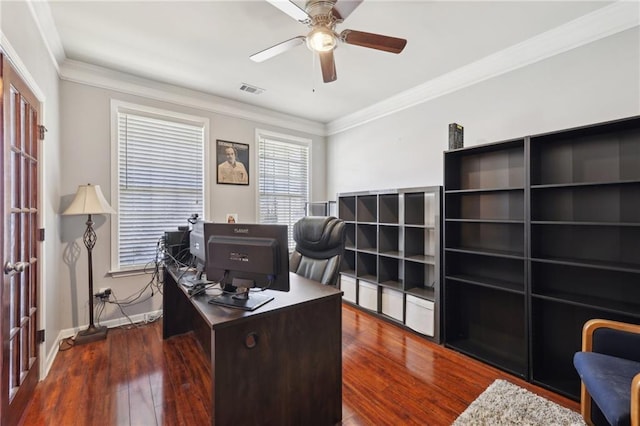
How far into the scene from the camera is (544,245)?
7.43ft

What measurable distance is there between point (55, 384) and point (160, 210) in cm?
182

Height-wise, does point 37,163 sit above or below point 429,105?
below

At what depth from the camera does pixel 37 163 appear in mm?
2107

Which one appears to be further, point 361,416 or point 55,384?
point 55,384

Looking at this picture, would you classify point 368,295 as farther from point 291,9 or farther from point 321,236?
point 291,9

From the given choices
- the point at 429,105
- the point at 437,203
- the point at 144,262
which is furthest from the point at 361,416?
the point at 429,105

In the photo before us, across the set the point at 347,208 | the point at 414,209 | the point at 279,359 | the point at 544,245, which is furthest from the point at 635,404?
the point at 347,208

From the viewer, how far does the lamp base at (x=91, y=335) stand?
2632mm

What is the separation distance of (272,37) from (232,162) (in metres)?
1.82

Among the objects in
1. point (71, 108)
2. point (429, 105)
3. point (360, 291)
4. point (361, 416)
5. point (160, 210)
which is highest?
point (429, 105)

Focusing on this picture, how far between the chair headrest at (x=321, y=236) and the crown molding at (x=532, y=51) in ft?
6.82

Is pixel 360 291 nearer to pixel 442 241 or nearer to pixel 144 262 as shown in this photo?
pixel 442 241

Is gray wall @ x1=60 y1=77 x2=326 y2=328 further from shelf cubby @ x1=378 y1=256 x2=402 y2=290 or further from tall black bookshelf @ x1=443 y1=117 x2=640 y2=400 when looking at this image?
tall black bookshelf @ x1=443 y1=117 x2=640 y2=400

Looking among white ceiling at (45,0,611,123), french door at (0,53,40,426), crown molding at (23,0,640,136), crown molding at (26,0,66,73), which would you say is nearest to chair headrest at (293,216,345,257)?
white ceiling at (45,0,611,123)
